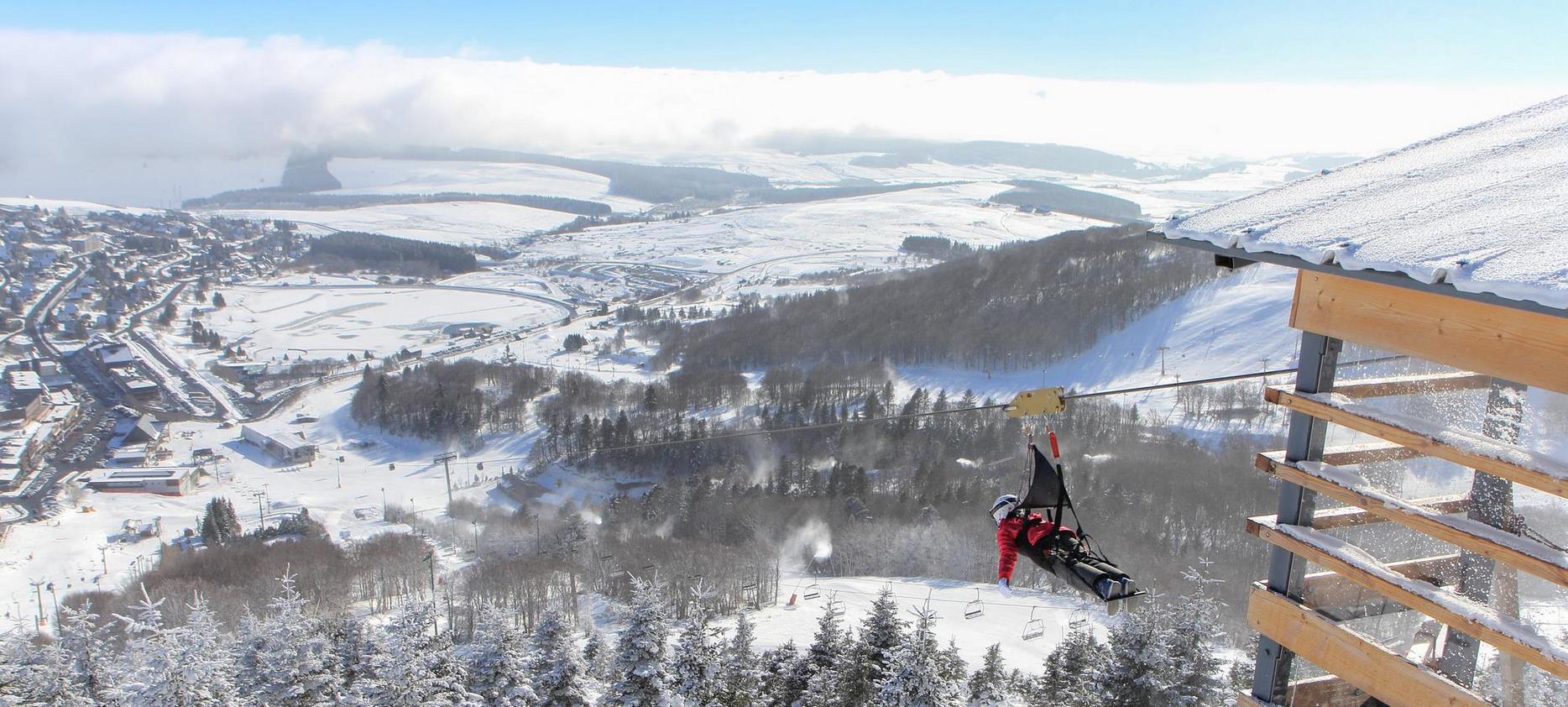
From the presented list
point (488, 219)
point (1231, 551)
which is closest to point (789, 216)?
point (488, 219)

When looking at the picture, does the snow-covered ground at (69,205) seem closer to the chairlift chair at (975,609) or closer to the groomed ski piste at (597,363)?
the groomed ski piste at (597,363)

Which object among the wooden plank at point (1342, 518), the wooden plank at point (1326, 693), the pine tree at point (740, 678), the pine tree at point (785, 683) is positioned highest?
the wooden plank at point (1342, 518)

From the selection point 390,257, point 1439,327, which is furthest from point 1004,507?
point 390,257

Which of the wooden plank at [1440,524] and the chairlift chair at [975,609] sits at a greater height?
the wooden plank at [1440,524]

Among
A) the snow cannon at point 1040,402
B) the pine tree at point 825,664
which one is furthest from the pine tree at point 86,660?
the snow cannon at point 1040,402

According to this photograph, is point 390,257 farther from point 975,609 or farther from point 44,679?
point 44,679

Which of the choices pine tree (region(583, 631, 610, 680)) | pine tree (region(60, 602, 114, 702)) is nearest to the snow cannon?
pine tree (region(583, 631, 610, 680))

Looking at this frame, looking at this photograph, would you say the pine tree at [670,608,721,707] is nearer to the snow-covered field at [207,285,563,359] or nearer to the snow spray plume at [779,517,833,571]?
the snow spray plume at [779,517,833,571]
